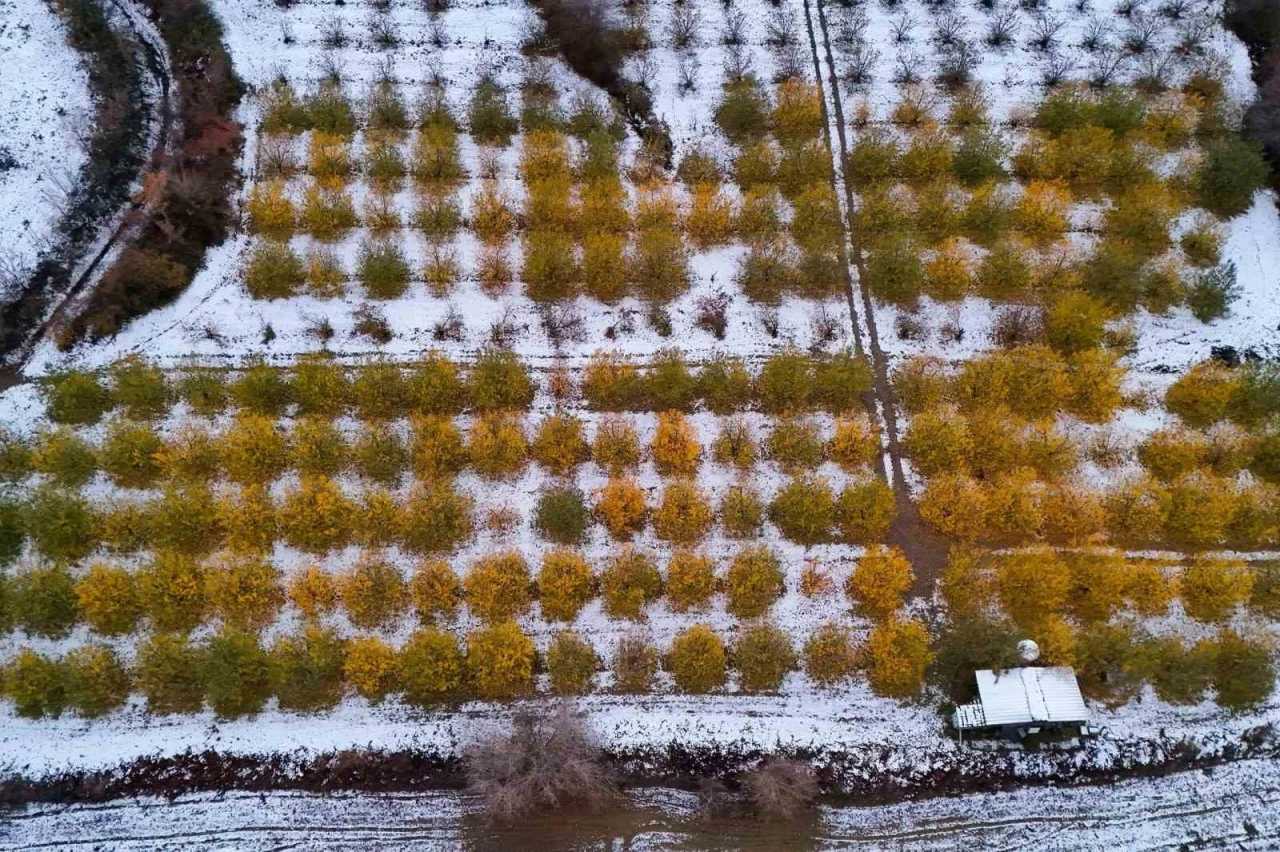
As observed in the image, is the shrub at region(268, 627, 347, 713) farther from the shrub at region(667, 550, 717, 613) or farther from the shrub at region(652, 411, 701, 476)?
the shrub at region(652, 411, 701, 476)

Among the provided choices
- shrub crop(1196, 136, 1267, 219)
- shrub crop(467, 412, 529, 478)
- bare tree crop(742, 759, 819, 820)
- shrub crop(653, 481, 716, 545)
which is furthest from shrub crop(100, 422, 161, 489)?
shrub crop(1196, 136, 1267, 219)

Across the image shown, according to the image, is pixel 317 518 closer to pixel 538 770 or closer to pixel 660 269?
pixel 538 770

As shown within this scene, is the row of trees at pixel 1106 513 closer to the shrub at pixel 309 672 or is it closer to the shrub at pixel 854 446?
the shrub at pixel 854 446

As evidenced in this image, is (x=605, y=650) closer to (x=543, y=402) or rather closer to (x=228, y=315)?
(x=543, y=402)

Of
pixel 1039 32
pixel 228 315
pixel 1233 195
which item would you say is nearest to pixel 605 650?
pixel 228 315

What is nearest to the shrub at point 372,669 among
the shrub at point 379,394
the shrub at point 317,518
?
the shrub at point 317,518

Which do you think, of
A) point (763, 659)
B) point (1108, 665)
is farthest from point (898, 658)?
point (1108, 665)
